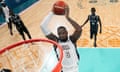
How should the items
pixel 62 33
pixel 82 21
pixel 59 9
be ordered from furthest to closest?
1. pixel 82 21
2. pixel 59 9
3. pixel 62 33

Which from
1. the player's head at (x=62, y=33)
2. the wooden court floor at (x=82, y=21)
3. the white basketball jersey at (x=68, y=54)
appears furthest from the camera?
the wooden court floor at (x=82, y=21)

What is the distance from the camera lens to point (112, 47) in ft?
22.7

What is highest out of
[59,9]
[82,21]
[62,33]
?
[59,9]

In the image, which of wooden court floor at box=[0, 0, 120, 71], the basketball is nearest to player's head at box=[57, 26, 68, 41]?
the basketball

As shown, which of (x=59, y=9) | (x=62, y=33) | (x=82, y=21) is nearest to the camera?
(x=62, y=33)

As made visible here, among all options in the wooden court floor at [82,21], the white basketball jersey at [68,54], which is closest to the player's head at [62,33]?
the white basketball jersey at [68,54]

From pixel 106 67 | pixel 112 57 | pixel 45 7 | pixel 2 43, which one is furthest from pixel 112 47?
pixel 45 7

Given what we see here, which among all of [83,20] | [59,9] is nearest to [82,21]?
[83,20]

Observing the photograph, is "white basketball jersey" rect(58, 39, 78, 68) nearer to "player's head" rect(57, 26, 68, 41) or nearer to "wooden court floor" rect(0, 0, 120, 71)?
"player's head" rect(57, 26, 68, 41)

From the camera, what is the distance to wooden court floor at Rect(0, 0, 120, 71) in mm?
7473

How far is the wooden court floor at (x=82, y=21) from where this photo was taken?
747 centimetres

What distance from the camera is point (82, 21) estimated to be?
9.10 metres

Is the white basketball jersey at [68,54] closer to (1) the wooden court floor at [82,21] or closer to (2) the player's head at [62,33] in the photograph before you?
(2) the player's head at [62,33]

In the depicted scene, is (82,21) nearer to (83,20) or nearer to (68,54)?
(83,20)
